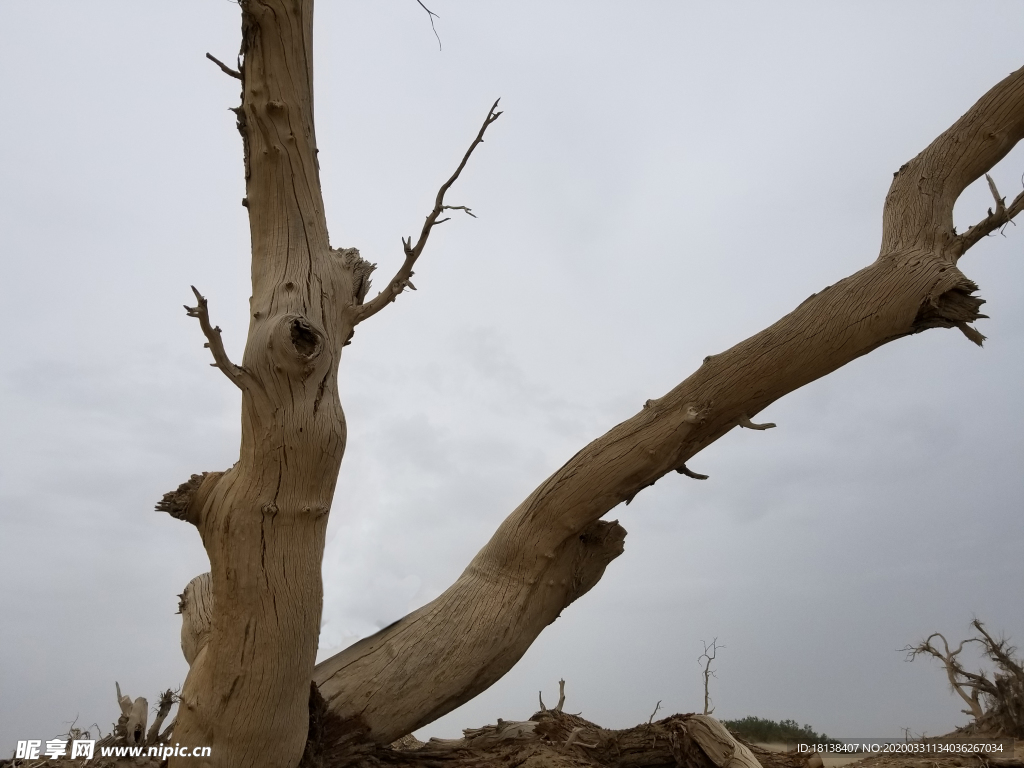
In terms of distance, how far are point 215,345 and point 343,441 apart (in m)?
0.75

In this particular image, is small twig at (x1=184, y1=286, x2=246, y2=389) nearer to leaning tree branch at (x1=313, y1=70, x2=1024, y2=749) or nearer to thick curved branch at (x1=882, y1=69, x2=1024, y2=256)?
leaning tree branch at (x1=313, y1=70, x2=1024, y2=749)

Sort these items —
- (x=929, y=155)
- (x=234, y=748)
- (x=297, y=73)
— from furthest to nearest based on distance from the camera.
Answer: (x=929, y=155) → (x=297, y=73) → (x=234, y=748)

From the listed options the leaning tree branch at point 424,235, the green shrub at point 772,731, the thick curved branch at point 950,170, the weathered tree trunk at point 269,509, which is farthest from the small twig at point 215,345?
the green shrub at point 772,731

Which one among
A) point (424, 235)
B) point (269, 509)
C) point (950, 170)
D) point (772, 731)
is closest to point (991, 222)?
point (950, 170)

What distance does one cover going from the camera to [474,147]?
4.04 metres

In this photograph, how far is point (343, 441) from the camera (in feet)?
12.0

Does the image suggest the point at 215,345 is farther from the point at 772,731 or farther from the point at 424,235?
the point at 772,731

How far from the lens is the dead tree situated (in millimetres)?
3455

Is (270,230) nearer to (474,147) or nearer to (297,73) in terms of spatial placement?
(297,73)

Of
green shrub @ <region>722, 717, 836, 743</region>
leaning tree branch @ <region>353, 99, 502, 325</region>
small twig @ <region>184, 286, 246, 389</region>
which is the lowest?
green shrub @ <region>722, 717, 836, 743</region>

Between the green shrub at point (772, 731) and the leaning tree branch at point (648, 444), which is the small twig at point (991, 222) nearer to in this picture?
the leaning tree branch at point (648, 444)

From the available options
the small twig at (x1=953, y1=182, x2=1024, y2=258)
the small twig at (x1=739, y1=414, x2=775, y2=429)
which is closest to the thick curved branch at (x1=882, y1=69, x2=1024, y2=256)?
the small twig at (x1=953, y1=182, x2=1024, y2=258)

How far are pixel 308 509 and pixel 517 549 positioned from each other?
1.39 metres

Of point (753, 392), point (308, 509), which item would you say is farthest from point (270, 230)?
point (753, 392)
